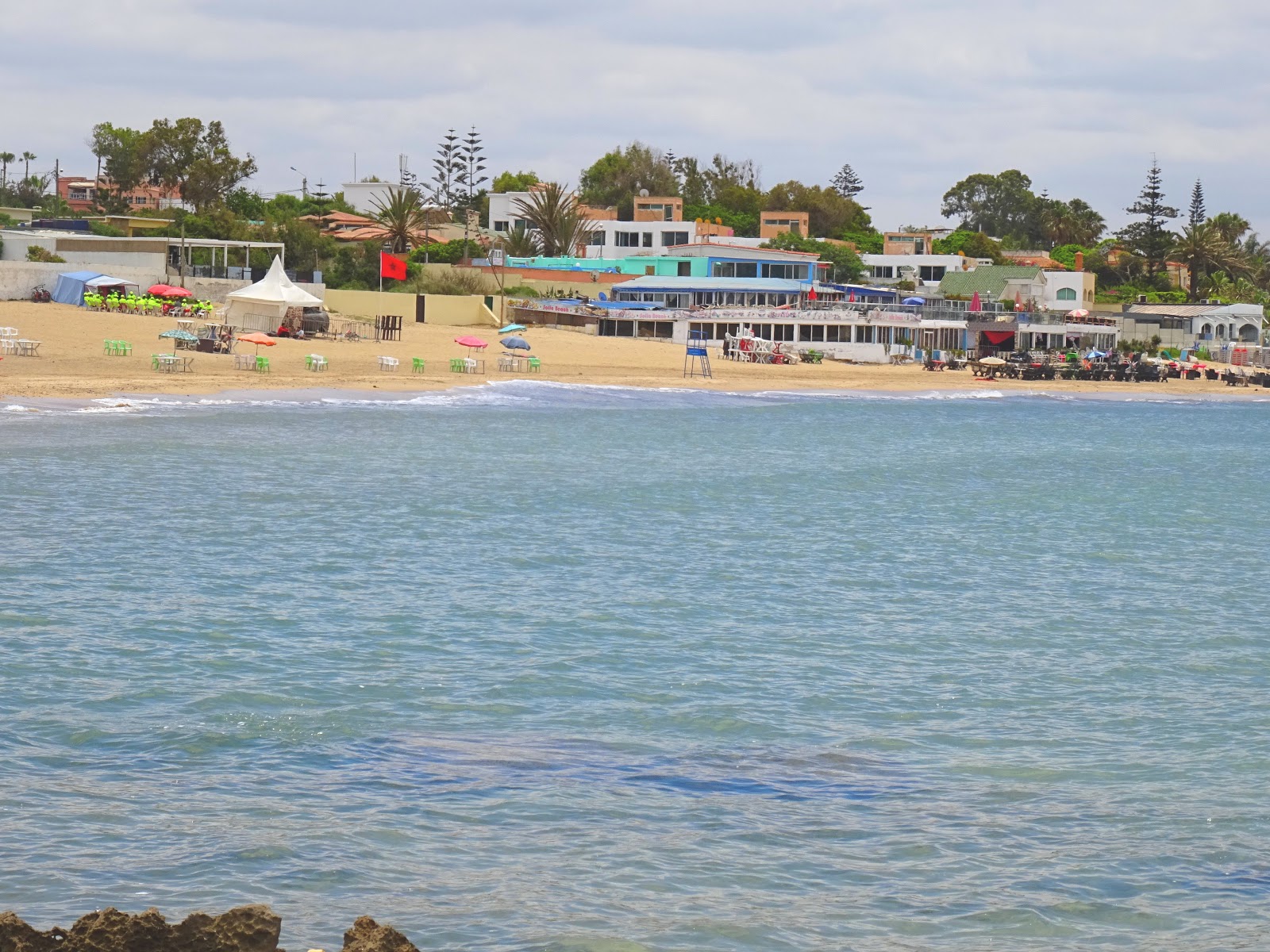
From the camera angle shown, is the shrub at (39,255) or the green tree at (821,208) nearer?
the shrub at (39,255)

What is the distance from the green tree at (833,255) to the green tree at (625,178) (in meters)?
26.0

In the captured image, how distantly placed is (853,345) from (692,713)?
2366 inches

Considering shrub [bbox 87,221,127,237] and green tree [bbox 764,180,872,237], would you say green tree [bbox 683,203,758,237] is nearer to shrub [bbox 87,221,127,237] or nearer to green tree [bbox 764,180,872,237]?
green tree [bbox 764,180,872,237]

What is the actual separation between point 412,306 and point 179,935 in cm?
6219

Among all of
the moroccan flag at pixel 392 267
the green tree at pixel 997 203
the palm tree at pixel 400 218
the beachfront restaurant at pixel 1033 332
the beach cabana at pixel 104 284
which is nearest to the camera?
the beach cabana at pixel 104 284

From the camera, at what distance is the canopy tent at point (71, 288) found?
182ft

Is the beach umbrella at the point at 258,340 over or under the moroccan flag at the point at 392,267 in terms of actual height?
under

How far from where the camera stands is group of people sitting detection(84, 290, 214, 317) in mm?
54469

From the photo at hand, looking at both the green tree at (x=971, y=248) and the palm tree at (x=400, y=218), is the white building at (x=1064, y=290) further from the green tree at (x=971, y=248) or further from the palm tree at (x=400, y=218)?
the palm tree at (x=400, y=218)

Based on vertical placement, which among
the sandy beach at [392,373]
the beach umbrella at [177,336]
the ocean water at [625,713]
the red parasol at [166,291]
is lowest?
the ocean water at [625,713]

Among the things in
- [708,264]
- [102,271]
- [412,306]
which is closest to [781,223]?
[708,264]

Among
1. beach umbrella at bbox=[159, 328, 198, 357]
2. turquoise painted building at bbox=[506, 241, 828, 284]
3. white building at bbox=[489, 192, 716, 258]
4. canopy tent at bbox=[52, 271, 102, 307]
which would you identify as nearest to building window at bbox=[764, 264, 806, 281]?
turquoise painted building at bbox=[506, 241, 828, 284]

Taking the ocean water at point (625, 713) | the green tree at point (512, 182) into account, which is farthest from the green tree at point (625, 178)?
the ocean water at point (625, 713)

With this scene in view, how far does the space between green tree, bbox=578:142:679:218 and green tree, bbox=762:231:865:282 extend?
26.0m
